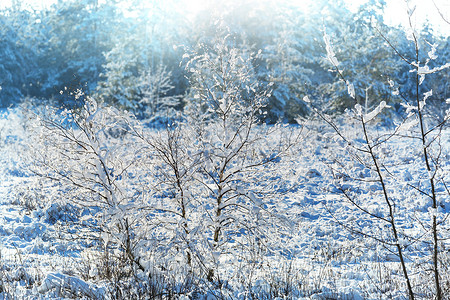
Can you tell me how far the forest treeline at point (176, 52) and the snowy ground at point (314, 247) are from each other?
11.8 m

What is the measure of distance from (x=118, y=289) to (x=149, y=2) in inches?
1240

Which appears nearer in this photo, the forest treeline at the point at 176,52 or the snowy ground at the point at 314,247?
the snowy ground at the point at 314,247

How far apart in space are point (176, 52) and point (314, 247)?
82.3ft

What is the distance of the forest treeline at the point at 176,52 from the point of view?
21.7 metres

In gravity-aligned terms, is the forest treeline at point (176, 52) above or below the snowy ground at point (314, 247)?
above

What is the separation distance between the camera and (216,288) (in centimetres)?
396

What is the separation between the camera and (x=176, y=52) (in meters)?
28.4

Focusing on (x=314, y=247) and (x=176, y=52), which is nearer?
(x=314, y=247)

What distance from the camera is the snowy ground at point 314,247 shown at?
3658 millimetres

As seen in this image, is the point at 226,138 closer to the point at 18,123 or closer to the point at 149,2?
the point at 18,123

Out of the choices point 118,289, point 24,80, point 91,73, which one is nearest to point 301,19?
point 91,73

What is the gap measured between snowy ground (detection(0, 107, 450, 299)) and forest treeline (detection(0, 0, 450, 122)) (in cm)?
1184

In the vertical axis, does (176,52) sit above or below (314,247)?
above

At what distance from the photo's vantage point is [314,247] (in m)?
6.02
